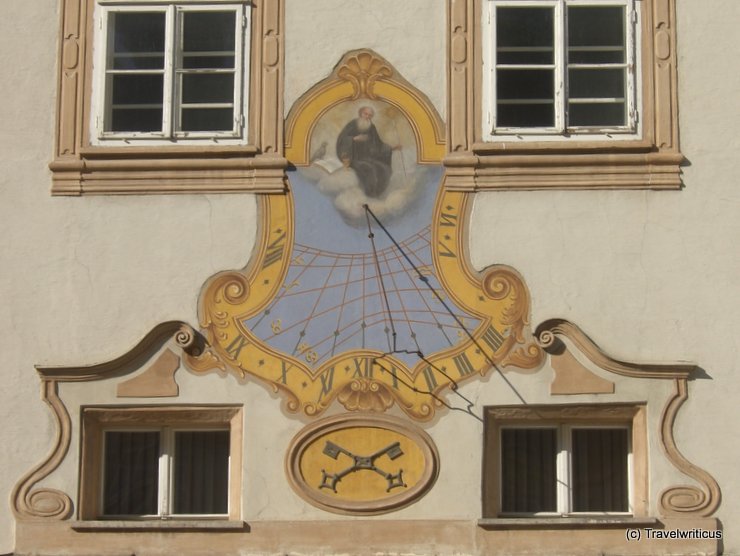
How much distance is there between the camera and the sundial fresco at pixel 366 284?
12.7m

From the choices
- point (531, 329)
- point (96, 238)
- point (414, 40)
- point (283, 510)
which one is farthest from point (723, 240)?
point (96, 238)

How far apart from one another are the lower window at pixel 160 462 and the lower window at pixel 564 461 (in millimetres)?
1781

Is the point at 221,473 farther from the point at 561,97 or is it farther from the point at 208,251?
the point at 561,97

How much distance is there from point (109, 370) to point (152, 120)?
1.83m

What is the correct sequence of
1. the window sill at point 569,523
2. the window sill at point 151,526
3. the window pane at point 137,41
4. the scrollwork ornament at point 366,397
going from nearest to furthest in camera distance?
the window sill at point 569,523 → the window sill at point 151,526 → the scrollwork ornament at point 366,397 → the window pane at point 137,41

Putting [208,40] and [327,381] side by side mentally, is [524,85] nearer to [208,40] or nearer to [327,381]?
[208,40]

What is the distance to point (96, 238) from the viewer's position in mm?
13008

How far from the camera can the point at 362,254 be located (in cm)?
1293

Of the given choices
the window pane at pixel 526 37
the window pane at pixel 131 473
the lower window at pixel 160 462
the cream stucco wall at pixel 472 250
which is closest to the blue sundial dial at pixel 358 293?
the cream stucco wall at pixel 472 250

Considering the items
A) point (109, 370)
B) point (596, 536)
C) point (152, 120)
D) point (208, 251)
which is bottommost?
point (596, 536)

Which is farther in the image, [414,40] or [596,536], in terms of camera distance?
[414,40]

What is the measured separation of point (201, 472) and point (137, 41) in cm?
309

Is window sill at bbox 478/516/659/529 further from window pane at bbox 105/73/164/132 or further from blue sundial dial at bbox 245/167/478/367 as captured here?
window pane at bbox 105/73/164/132

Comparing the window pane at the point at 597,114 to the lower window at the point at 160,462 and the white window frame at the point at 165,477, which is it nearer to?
the lower window at the point at 160,462
